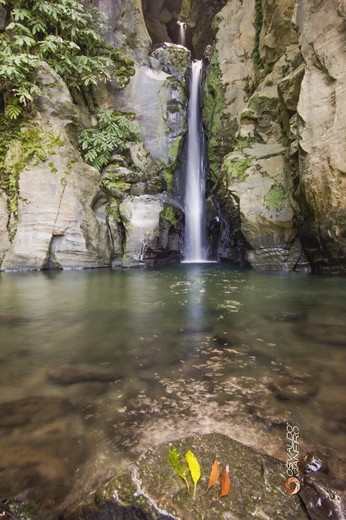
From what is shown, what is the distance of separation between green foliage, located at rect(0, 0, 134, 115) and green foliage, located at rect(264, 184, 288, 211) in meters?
8.15

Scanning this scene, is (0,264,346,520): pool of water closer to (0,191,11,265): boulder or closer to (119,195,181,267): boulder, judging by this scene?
(0,191,11,265): boulder

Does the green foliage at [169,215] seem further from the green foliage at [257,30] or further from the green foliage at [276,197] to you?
the green foliage at [257,30]

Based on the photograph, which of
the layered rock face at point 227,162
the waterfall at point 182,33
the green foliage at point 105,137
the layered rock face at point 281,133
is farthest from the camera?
the waterfall at point 182,33

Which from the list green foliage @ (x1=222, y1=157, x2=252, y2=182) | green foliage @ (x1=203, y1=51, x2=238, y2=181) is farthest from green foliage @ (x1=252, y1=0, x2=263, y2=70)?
green foliage @ (x1=222, y1=157, x2=252, y2=182)

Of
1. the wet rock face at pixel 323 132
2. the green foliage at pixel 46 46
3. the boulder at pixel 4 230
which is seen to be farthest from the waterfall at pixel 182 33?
the boulder at pixel 4 230

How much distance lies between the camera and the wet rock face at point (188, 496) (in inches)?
40.1

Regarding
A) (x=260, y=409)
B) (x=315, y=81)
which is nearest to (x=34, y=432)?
(x=260, y=409)

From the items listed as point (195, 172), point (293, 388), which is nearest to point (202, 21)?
point (195, 172)

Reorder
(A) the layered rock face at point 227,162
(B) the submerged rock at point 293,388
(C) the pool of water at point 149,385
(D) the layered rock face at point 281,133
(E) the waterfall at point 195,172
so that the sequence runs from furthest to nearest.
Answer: (E) the waterfall at point 195,172 → (A) the layered rock face at point 227,162 → (D) the layered rock face at point 281,133 → (B) the submerged rock at point 293,388 → (C) the pool of water at point 149,385

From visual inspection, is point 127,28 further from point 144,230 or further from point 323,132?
point 323,132

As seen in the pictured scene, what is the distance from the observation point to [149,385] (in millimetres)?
2027

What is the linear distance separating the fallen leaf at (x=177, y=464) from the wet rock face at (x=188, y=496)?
0.6 inches

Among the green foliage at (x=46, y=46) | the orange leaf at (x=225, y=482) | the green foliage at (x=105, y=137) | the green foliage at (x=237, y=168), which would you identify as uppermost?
the green foliage at (x=46, y=46)

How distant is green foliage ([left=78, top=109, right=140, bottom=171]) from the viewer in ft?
38.6
